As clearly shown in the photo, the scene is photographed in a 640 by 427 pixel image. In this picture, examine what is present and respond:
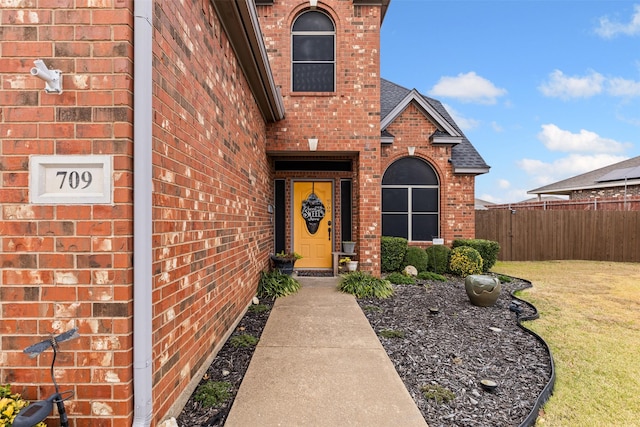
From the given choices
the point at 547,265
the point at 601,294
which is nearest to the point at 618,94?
the point at 547,265

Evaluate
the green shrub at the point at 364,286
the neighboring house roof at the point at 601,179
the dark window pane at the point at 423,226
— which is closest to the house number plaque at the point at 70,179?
the green shrub at the point at 364,286

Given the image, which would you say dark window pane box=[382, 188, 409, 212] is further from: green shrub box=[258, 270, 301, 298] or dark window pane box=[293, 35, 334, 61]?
green shrub box=[258, 270, 301, 298]

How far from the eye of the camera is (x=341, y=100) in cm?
675

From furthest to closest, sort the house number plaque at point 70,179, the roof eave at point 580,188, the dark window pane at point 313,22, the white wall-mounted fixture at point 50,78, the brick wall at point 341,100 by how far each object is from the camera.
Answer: the roof eave at point 580,188, the dark window pane at point 313,22, the brick wall at point 341,100, the house number plaque at point 70,179, the white wall-mounted fixture at point 50,78

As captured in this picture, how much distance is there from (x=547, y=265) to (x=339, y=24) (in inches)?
400

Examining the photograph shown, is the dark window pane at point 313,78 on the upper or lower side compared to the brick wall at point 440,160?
upper

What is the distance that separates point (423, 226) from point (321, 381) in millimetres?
6948

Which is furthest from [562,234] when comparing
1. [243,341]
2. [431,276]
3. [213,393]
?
[213,393]

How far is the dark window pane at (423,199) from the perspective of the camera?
8859mm

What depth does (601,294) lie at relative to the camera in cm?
633

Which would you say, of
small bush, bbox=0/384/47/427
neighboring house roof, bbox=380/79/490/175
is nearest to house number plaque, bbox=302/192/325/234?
neighboring house roof, bbox=380/79/490/175

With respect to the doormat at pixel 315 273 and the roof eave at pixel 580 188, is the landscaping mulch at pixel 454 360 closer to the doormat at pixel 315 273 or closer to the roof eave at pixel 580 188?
the doormat at pixel 315 273

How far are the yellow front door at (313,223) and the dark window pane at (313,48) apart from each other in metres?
3.02

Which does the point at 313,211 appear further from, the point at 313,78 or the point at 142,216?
the point at 142,216
